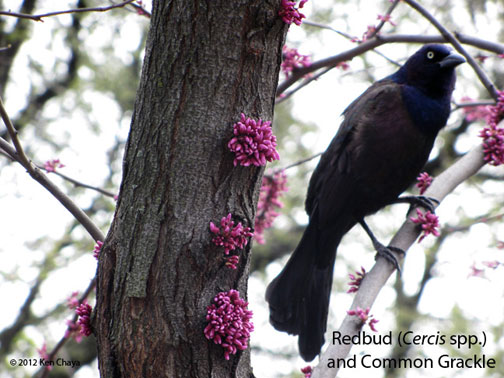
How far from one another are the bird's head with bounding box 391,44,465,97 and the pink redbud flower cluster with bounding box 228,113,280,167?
1971 mm

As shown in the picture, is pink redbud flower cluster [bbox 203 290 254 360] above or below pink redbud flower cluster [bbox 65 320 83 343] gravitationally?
below

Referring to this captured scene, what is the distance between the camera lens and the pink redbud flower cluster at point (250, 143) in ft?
5.79

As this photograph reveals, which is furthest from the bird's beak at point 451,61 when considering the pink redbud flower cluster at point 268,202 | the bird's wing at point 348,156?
the pink redbud flower cluster at point 268,202

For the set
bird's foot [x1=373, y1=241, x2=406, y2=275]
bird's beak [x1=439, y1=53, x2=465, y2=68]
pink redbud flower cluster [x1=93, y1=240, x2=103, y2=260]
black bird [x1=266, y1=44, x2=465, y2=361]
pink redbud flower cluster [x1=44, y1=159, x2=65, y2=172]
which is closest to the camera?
pink redbud flower cluster [x1=93, y1=240, x2=103, y2=260]

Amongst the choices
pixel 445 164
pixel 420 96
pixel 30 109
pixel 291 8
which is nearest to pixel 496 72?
pixel 445 164

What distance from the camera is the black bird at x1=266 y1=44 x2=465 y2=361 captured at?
10.6ft

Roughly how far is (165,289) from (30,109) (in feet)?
19.5

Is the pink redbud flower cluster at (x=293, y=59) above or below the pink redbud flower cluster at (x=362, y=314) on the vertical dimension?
above

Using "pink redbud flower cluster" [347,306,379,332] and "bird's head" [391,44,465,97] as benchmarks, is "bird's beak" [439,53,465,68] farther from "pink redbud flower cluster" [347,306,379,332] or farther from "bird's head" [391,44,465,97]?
"pink redbud flower cluster" [347,306,379,332]

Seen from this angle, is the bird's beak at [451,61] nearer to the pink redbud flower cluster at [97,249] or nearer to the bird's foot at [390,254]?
the bird's foot at [390,254]

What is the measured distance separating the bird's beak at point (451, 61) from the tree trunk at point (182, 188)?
195 centimetres

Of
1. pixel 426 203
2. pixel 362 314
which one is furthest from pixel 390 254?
pixel 362 314

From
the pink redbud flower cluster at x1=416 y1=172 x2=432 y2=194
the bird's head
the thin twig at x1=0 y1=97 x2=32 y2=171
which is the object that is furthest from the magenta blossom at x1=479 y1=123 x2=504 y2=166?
the thin twig at x1=0 y1=97 x2=32 y2=171

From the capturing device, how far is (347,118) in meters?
3.48
